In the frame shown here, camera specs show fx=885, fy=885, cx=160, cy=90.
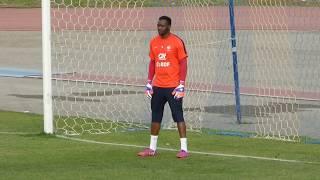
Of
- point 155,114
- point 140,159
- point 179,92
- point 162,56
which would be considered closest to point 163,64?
point 162,56

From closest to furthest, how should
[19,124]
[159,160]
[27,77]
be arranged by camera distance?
[159,160] → [19,124] → [27,77]

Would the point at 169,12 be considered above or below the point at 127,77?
above

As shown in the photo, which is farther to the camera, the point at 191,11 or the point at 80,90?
the point at 80,90

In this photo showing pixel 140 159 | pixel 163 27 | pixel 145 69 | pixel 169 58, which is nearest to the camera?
pixel 140 159

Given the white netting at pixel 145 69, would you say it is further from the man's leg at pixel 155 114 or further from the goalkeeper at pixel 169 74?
the goalkeeper at pixel 169 74

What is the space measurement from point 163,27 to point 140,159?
5.72ft

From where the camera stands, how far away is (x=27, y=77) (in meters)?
23.2

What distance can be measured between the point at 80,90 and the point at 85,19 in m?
2.73

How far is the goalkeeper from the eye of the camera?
38.0 feet

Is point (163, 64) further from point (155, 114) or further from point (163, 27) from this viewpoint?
point (155, 114)

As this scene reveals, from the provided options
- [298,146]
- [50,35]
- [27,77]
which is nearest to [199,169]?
[298,146]

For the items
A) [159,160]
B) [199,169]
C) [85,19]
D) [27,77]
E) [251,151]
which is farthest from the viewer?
[27,77]

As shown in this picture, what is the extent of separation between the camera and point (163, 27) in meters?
11.5

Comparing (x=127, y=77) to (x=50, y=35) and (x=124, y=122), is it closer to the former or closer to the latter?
(x=124, y=122)
